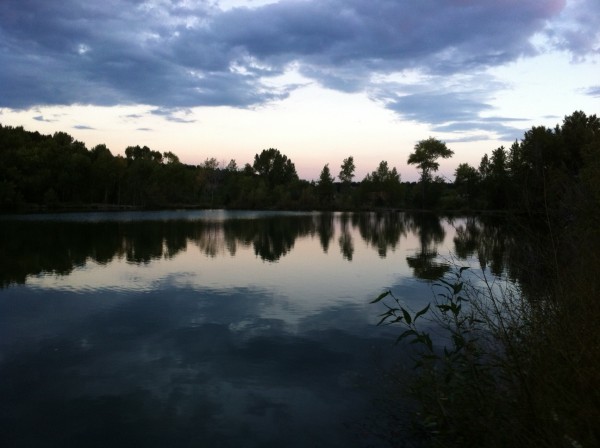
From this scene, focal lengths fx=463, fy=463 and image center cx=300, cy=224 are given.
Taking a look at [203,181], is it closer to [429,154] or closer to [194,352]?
[429,154]

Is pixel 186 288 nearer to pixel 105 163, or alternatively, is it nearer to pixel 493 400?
pixel 493 400

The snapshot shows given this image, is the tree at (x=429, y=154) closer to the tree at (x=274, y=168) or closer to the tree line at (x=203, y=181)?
the tree line at (x=203, y=181)

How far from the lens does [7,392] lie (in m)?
10.1

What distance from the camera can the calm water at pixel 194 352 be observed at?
8820mm

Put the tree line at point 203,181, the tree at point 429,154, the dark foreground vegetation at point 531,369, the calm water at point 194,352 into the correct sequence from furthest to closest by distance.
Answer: the tree at point 429,154 → the tree line at point 203,181 → the calm water at point 194,352 → the dark foreground vegetation at point 531,369

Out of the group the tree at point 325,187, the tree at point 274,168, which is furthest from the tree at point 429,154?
the tree at point 274,168

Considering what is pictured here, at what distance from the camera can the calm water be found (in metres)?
8.82

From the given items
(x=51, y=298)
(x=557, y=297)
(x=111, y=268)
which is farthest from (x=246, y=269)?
(x=557, y=297)

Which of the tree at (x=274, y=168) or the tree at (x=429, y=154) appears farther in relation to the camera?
the tree at (x=274, y=168)

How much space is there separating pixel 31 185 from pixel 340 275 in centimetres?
9985

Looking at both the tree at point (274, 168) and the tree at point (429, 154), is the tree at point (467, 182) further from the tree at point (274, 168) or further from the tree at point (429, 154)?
the tree at point (274, 168)

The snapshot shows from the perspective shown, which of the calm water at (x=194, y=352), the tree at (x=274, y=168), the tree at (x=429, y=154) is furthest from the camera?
the tree at (x=274, y=168)

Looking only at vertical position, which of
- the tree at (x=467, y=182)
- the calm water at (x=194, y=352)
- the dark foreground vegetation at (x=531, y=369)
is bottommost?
the calm water at (x=194, y=352)

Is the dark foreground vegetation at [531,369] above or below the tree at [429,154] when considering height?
below
